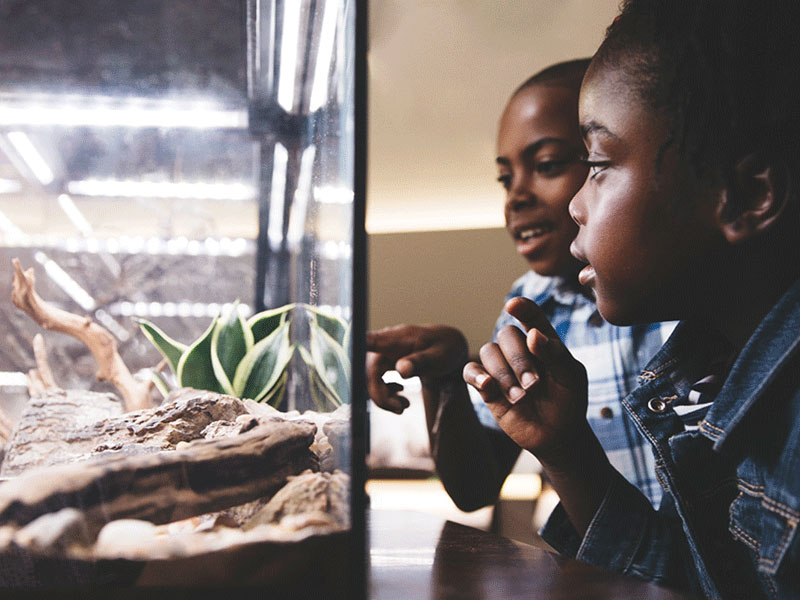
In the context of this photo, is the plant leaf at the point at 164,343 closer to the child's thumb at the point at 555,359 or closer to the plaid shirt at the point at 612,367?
the child's thumb at the point at 555,359

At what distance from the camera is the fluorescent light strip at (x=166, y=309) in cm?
34

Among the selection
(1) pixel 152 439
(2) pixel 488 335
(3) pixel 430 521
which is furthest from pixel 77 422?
(2) pixel 488 335

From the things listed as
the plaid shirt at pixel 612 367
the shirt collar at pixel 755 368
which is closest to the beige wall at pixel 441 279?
the plaid shirt at pixel 612 367

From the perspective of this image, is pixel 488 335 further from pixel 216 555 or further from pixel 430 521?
pixel 216 555

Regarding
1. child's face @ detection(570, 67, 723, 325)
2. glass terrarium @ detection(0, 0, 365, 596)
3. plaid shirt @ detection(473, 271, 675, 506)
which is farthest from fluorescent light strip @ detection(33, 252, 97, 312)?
plaid shirt @ detection(473, 271, 675, 506)

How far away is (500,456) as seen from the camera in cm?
84

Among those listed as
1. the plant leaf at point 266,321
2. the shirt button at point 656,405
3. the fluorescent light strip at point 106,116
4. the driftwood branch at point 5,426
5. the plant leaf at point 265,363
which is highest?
the fluorescent light strip at point 106,116

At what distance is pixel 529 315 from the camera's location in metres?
0.47

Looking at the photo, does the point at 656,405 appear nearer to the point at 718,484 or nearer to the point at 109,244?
the point at 718,484

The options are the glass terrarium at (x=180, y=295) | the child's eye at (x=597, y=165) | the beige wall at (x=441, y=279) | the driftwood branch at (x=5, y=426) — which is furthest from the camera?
the beige wall at (x=441, y=279)

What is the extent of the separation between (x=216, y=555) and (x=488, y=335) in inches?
123

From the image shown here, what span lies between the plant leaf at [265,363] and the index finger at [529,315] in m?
0.16

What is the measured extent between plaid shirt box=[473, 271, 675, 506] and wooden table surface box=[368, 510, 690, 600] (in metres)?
0.31

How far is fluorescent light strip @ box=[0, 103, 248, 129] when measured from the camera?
1.08 ft
